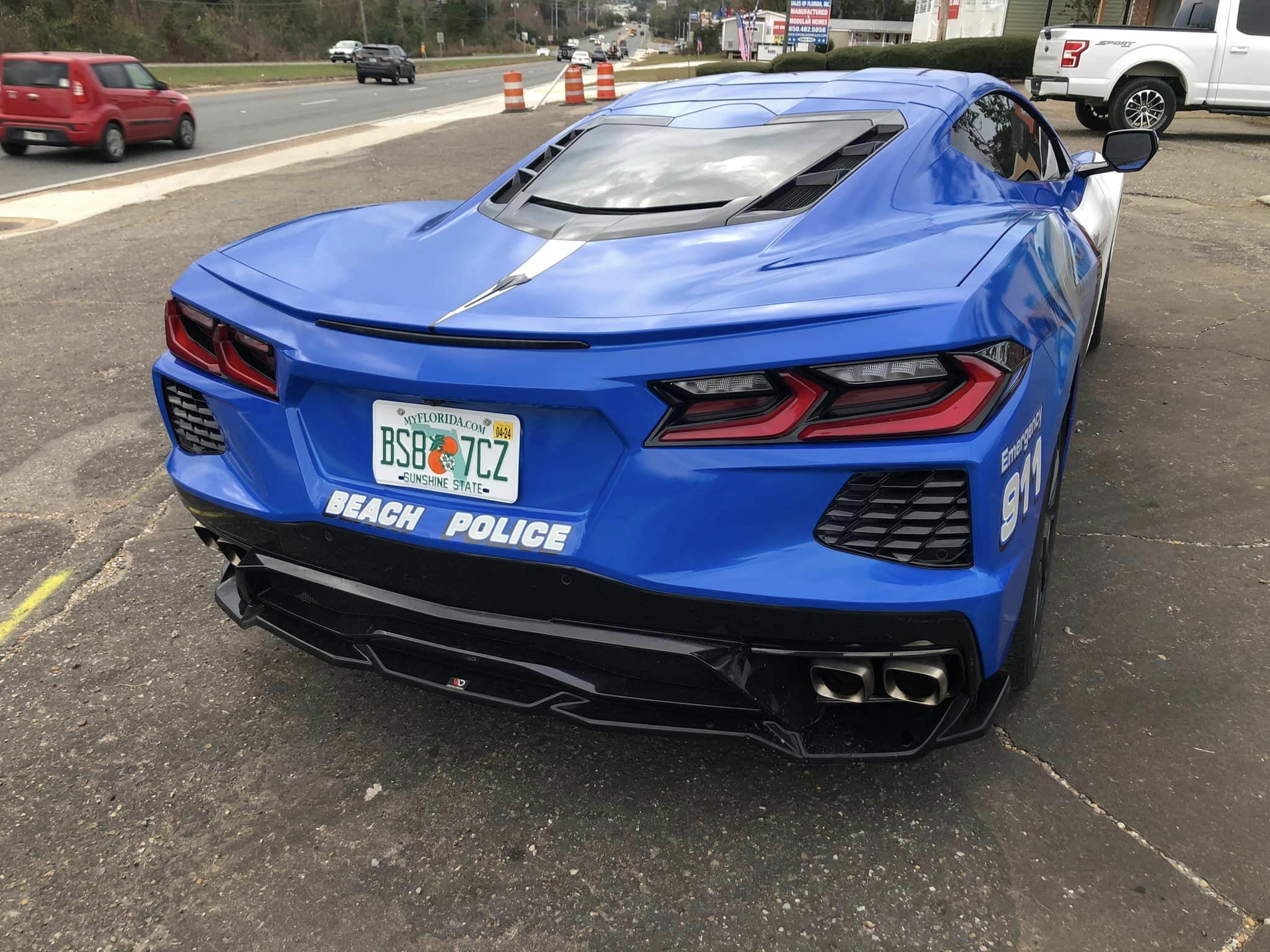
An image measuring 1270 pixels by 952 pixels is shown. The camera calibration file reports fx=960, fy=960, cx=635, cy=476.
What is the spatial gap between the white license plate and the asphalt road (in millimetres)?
12289

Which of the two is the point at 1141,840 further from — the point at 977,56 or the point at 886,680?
the point at 977,56

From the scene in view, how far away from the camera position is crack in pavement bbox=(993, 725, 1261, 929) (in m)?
1.93

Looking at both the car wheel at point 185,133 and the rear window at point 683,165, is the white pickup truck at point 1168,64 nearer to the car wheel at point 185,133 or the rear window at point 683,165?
the rear window at point 683,165

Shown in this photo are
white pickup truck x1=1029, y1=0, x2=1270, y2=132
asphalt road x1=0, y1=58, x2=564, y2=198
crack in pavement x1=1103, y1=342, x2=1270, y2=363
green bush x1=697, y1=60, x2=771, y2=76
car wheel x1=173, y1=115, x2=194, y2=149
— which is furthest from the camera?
green bush x1=697, y1=60, x2=771, y2=76

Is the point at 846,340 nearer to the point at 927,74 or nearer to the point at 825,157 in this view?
the point at 825,157

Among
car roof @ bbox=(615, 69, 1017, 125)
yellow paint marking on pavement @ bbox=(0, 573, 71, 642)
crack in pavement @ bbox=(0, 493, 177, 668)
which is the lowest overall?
yellow paint marking on pavement @ bbox=(0, 573, 71, 642)

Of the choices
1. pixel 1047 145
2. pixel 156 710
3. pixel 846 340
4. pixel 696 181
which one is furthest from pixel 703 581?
pixel 1047 145

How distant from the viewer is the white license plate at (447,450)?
6.37 ft

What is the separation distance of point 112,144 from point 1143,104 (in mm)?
15221

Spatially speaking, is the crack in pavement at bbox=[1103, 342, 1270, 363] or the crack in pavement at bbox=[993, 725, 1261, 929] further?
the crack in pavement at bbox=[1103, 342, 1270, 363]

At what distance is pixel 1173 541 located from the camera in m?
3.49

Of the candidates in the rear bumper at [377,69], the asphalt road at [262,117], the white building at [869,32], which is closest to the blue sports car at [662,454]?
the asphalt road at [262,117]

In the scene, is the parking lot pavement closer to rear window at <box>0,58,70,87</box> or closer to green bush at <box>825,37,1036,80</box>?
rear window at <box>0,58,70,87</box>

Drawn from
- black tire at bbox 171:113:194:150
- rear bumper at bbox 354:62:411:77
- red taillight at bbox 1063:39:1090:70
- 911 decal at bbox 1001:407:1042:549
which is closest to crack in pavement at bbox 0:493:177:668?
911 decal at bbox 1001:407:1042:549
